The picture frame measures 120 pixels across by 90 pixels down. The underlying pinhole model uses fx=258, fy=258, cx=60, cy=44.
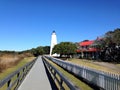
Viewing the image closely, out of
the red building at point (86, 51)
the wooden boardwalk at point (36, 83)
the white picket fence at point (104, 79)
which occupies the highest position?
the red building at point (86, 51)

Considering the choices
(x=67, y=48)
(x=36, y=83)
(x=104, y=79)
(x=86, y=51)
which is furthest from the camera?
(x=86, y=51)

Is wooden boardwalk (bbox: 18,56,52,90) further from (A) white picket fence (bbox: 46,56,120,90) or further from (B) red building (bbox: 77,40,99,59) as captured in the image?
(B) red building (bbox: 77,40,99,59)

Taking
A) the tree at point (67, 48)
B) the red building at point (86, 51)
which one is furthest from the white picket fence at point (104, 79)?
the red building at point (86, 51)

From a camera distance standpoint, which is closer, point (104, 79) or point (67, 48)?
point (104, 79)

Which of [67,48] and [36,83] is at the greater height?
[67,48]

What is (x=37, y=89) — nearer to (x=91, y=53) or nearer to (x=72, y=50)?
(x=72, y=50)

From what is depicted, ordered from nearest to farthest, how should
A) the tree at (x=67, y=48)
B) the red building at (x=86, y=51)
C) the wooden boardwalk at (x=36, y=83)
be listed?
the wooden boardwalk at (x=36, y=83) → the tree at (x=67, y=48) → the red building at (x=86, y=51)

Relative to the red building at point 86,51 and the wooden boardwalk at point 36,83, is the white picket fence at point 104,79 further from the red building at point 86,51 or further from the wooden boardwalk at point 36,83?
the red building at point 86,51

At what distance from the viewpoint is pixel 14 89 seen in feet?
38.1

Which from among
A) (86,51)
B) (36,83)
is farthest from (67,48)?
(36,83)

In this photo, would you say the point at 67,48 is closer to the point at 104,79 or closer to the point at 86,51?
the point at 86,51

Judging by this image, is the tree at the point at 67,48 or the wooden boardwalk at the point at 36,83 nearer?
the wooden boardwalk at the point at 36,83

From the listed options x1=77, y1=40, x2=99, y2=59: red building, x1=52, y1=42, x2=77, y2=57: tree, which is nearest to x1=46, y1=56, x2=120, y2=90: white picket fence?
x1=52, y1=42, x2=77, y2=57: tree

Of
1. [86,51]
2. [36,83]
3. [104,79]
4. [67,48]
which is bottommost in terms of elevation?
[36,83]
